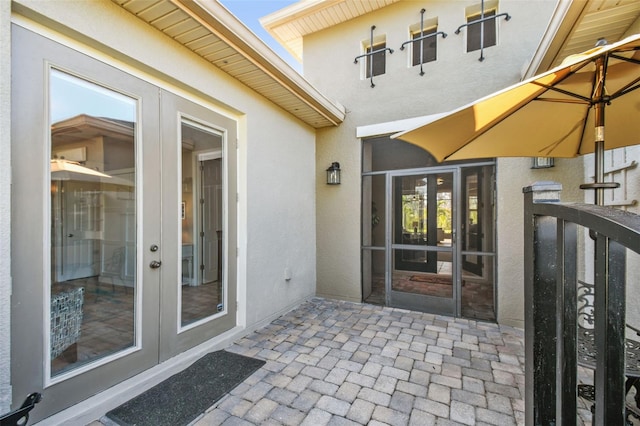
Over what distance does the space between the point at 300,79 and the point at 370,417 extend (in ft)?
11.9

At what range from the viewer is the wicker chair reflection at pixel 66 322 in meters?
2.02

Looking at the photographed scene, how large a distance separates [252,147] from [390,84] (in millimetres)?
2567

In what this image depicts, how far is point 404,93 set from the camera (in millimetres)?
4457

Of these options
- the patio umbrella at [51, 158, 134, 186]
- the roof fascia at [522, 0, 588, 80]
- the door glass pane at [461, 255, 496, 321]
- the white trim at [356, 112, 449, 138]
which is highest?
the roof fascia at [522, 0, 588, 80]

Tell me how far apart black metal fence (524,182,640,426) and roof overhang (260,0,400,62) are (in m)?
4.69

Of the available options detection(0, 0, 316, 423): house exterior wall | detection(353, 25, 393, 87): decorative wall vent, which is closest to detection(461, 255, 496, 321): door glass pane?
detection(0, 0, 316, 423): house exterior wall

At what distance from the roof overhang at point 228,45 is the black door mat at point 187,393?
315 centimetres

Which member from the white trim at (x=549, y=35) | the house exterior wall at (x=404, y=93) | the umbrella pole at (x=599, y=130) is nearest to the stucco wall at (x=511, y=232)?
the house exterior wall at (x=404, y=93)

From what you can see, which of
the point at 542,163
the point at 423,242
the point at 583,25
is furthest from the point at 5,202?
the point at 542,163

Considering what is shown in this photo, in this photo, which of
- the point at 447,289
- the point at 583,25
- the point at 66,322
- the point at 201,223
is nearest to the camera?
the point at 66,322

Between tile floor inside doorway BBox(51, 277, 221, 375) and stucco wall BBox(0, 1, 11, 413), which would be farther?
tile floor inside doorway BBox(51, 277, 221, 375)

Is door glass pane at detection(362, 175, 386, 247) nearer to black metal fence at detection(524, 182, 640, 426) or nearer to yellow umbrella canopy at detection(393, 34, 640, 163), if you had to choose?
yellow umbrella canopy at detection(393, 34, 640, 163)

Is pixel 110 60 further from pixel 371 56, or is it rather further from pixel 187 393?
pixel 371 56

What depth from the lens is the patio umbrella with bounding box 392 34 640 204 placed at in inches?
73.5
